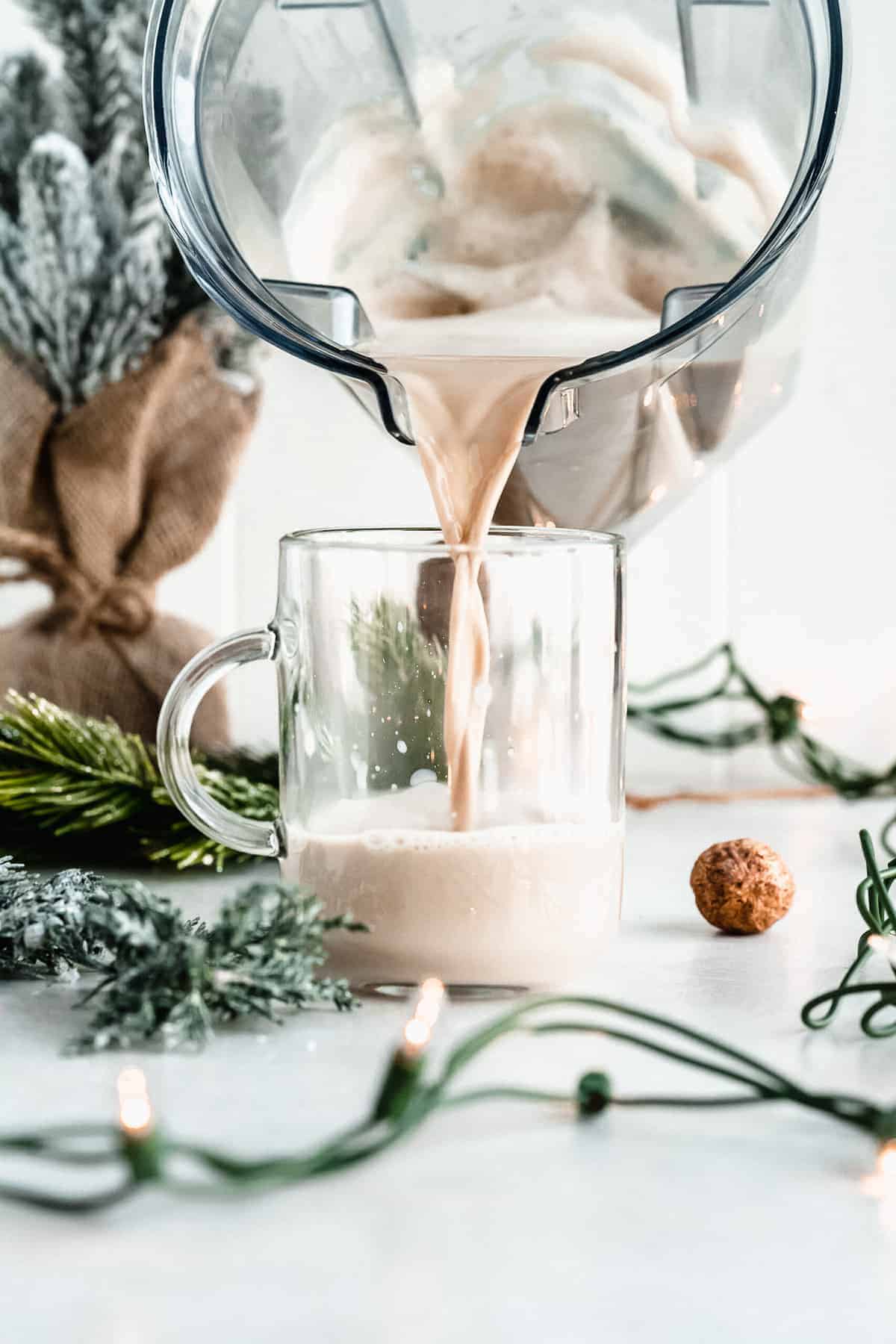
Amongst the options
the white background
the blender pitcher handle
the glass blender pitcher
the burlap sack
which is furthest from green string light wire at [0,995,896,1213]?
the white background

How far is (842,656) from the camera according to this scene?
0.97 meters

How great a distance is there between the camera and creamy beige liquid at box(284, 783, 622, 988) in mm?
459

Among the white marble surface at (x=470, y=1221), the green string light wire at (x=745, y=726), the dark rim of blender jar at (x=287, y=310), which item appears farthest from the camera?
the green string light wire at (x=745, y=726)

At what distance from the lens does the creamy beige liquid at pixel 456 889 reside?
1.51 feet

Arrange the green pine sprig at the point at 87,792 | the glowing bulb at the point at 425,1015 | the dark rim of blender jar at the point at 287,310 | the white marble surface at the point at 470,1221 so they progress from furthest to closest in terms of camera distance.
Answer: the green pine sprig at the point at 87,792
the dark rim of blender jar at the point at 287,310
the glowing bulb at the point at 425,1015
the white marble surface at the point at 470,1221

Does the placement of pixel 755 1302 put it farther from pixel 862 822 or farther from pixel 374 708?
pixel 862 822

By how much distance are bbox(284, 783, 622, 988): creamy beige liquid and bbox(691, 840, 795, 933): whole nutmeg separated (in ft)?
0.33

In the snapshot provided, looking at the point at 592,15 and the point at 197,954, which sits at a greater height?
the point at 592,15

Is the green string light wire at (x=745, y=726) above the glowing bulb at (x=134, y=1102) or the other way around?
above

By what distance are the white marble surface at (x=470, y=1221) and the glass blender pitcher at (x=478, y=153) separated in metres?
0.24

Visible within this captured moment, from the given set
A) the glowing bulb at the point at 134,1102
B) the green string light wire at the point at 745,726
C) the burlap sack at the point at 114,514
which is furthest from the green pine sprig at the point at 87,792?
the green string light wire at the point at 745,726

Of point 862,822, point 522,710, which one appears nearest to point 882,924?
point 522,710

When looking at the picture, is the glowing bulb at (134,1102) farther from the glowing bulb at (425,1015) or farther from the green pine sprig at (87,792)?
the green pine sprig at (87,792)

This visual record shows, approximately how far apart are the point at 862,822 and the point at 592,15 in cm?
42
